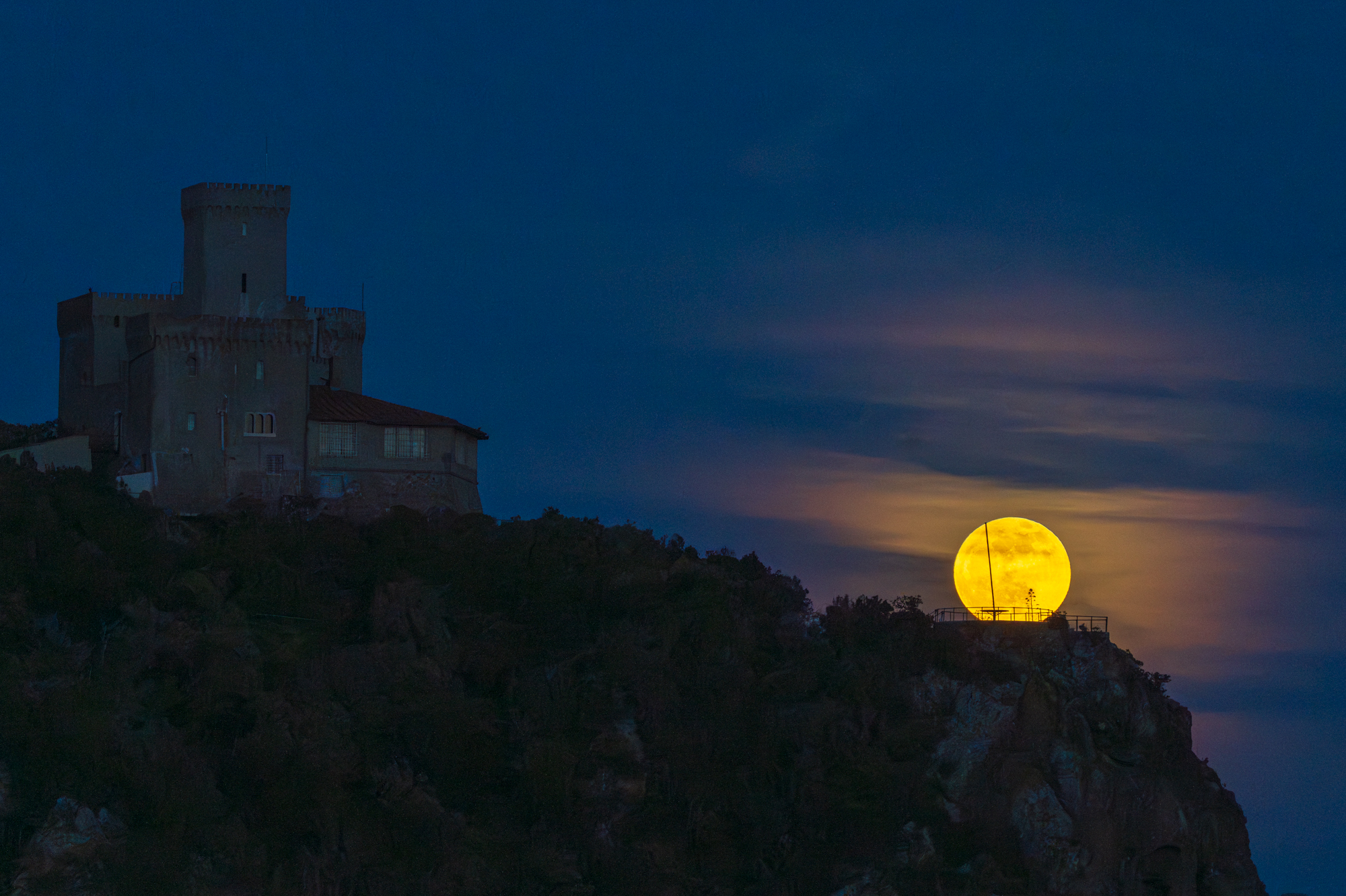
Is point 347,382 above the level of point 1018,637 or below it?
above

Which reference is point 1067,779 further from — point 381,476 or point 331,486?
point 331,486

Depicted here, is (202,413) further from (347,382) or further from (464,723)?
(464,723)

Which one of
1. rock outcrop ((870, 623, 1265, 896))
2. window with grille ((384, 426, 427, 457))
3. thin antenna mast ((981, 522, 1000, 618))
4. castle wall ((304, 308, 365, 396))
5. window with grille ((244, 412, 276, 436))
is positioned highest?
castle wall ((304, 308, 365, 396))

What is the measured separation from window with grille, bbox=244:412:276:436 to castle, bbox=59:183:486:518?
0.20ft

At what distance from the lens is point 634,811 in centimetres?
8506

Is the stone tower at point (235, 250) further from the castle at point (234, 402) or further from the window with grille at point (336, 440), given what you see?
the window with grille at point (336, 440)

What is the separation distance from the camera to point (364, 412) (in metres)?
97.9

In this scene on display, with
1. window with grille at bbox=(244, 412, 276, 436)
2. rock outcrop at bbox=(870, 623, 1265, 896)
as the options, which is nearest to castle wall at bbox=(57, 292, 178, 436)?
window with grille at bbox=(244, 412, 276, 436)

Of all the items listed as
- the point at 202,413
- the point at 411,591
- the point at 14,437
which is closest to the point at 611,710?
the point at 411,591

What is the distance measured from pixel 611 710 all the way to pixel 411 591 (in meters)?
10.2

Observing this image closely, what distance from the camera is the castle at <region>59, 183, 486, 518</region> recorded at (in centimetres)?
9488

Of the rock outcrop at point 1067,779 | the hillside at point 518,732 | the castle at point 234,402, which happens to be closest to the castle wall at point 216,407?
the castle at point 234,402

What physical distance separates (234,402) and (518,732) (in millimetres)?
21261

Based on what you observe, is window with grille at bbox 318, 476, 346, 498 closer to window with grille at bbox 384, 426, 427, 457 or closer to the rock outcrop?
window with grille at bbox 384, 426, 427, 457
